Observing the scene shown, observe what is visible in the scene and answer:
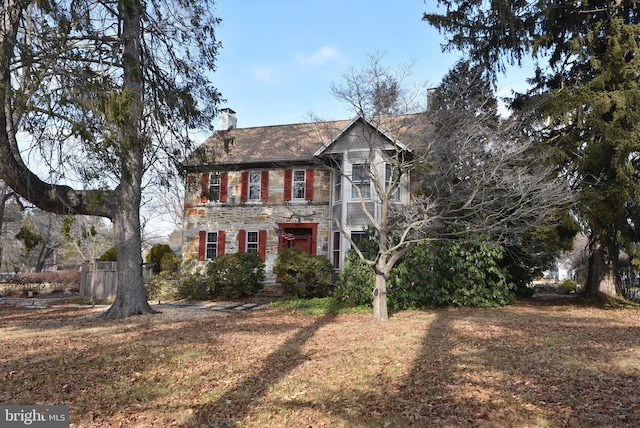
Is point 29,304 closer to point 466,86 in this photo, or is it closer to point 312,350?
point 312,350

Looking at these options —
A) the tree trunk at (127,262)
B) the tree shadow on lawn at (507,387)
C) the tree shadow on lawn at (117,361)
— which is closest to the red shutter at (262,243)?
the tree trunk at (127,262)

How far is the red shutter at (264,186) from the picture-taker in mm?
20297

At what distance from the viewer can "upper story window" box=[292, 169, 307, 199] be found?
784 inches

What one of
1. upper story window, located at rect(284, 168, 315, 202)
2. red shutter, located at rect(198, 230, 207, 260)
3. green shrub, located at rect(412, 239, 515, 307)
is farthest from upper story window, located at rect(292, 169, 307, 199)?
green shrub, located at rect(412, 239, 515, 307)

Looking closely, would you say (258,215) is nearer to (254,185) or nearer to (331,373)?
(254,185)

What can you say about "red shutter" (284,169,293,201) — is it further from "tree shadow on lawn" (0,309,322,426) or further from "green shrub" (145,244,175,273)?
"tree shadow on lawn" (0,309,322,426)

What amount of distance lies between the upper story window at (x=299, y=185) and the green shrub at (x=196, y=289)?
5.55 m

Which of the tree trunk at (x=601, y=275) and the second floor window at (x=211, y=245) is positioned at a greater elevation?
the second floor window at (x=211, y=245)

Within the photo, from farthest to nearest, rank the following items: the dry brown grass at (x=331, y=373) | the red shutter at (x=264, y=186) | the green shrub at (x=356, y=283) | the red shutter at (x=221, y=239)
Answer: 1. the red shutter at (x=221, y=239)
2. the red shutter at (x=264, y=186)
3. the green shrub at (x=356, y=283)
4. the dry brown grass at (x=331, y=373)

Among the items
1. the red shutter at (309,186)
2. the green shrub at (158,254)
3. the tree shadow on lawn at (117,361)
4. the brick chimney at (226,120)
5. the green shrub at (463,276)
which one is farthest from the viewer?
the brick chimney at (226,120)

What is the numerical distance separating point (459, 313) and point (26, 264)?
3120 centimetres

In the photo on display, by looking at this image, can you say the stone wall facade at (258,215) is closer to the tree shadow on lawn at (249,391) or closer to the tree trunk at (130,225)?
the tree trunk at (130,225)

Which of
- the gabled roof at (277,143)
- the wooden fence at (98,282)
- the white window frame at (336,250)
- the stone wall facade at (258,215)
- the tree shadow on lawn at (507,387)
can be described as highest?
the gabled roof at (277,143)

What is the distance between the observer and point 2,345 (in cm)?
799
